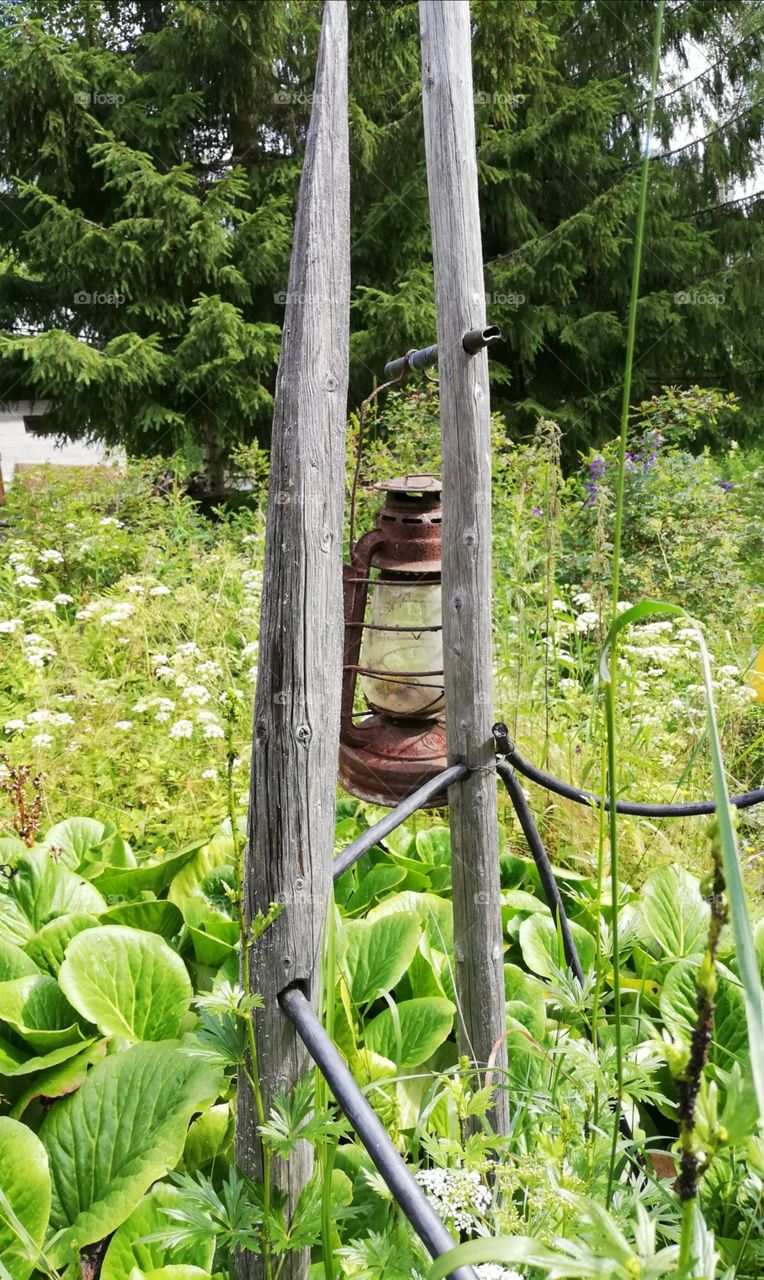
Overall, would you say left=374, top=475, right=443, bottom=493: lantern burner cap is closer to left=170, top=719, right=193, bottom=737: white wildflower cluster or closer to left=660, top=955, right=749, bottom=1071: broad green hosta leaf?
left=660, top=955, right=749, bottom=1071: broad green hosta leaf

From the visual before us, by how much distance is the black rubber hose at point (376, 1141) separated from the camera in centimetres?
64

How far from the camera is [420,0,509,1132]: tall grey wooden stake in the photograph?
1055mm

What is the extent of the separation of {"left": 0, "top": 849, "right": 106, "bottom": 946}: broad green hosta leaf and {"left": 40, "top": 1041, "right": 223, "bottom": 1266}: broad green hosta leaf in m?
0.55

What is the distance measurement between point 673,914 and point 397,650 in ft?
2.71

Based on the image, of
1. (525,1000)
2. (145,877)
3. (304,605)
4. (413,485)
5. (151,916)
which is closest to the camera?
(304,605)

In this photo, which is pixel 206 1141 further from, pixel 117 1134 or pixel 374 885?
pixel 374 885

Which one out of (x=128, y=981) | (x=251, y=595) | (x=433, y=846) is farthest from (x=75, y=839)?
(x=251, y=595)

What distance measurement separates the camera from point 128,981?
1.45m

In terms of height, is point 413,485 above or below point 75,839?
above

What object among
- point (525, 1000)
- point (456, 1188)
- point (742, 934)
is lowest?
point (525, 1000)

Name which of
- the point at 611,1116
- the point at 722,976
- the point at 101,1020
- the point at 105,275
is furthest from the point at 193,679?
the point at 105,275

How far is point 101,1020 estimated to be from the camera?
4.58 feet

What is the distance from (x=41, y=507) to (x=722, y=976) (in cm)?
506

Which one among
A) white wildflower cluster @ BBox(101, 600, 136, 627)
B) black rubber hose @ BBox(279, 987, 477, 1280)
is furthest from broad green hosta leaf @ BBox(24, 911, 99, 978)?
white wildflower cluster @ BBox(101, 600, 136, 627)
